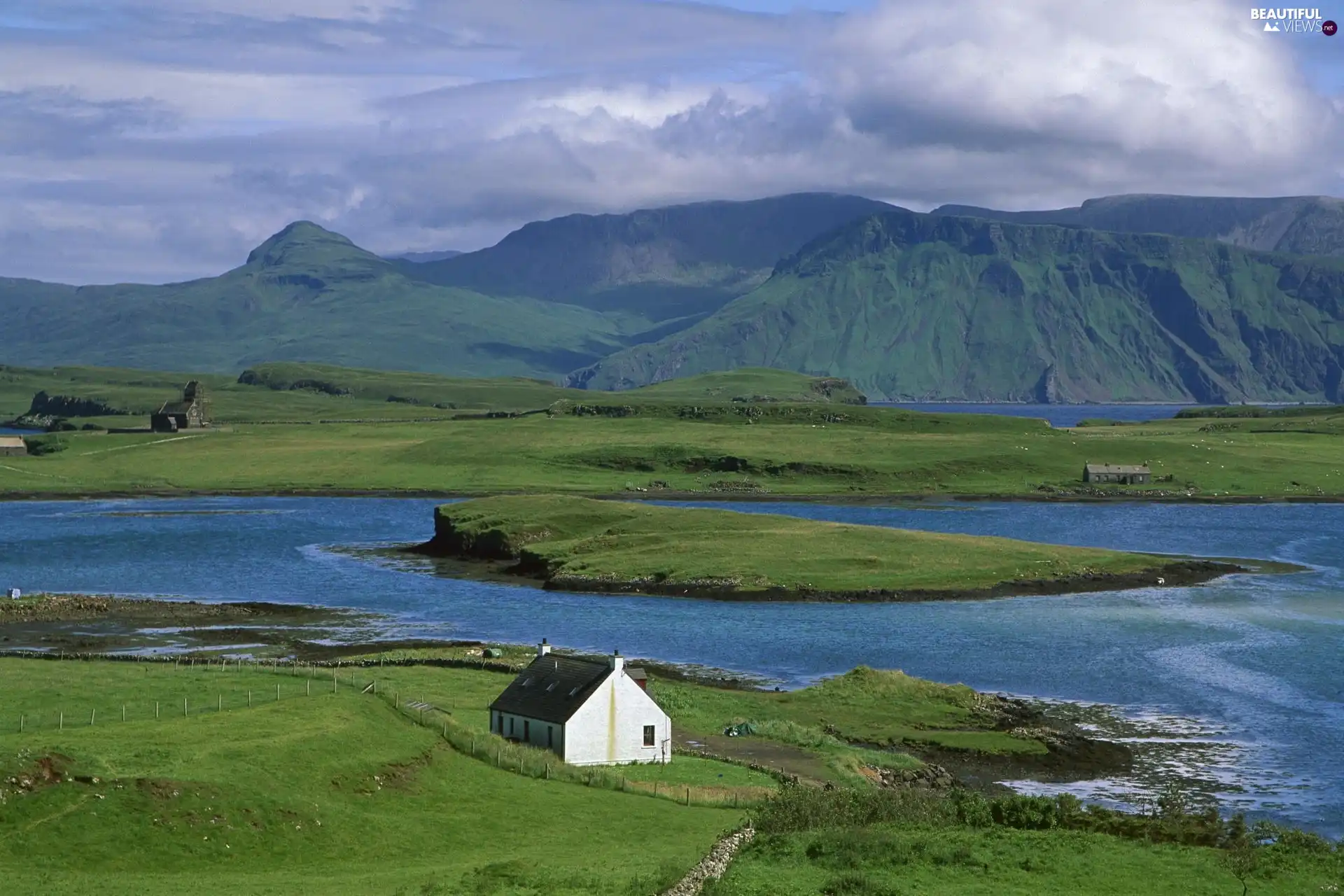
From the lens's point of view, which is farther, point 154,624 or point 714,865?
point 154,624

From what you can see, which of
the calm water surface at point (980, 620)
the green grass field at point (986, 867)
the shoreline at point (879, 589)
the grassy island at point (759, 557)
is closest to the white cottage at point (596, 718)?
the green grass field at point (986, 867)

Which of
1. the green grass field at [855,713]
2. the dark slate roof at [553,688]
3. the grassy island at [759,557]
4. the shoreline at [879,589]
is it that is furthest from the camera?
the grassy island at [759,557]

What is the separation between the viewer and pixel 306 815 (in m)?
43.7

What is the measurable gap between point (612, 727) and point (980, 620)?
169 feet

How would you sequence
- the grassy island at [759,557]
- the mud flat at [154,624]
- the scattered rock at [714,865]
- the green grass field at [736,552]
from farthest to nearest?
the green grass field at [736,552]
the grassy island at [759,557]
the mud flat at [154,624]
the scattered rock at [714,865]

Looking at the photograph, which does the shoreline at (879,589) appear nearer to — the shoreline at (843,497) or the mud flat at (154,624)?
the mud flat at (154,624)

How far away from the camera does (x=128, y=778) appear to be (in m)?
42.8

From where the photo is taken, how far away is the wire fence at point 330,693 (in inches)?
2085

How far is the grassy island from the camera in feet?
382

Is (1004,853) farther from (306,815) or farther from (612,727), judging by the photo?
(306,815)

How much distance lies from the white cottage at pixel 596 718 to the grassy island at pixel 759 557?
55617 millimetres

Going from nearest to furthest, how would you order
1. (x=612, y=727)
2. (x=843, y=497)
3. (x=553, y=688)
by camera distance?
(x=612, y=727), (x=553, y=688), (x=843, y=497)

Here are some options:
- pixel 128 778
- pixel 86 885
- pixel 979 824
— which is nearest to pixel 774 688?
pixel 979 824

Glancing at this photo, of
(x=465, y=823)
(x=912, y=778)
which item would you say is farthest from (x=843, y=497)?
(x=465, y=823)
